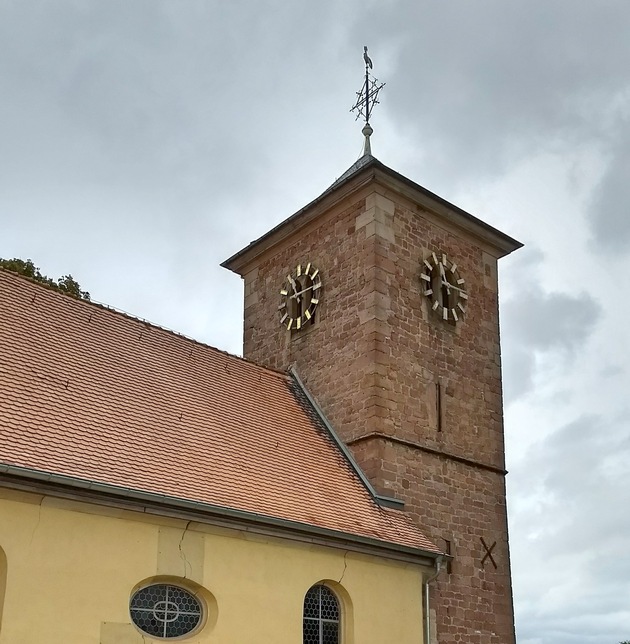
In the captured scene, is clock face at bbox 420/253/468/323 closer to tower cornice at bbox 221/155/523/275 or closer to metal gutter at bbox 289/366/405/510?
tower cornice at bbox 221/155/523/275

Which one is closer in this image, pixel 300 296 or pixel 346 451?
pixel 346 451

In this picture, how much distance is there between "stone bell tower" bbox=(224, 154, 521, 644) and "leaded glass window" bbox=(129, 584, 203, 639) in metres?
4.65

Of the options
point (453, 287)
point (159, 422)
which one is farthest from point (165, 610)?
point (453, 287)

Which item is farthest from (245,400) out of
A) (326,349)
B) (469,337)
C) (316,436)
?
(469,337)

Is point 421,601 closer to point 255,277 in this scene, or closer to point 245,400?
point 245,400

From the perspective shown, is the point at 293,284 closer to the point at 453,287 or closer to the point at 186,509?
the point at 453,287

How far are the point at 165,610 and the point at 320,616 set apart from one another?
2.45 m

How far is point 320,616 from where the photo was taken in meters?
12.5

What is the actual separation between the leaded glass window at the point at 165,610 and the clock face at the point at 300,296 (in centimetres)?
775

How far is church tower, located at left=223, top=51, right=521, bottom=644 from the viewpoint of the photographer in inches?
617

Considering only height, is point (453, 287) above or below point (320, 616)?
above

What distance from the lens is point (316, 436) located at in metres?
15.9

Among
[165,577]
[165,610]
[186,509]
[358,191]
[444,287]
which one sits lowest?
[165,610]

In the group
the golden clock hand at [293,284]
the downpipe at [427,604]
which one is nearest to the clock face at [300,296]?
the golden clock hand at [293,284]
